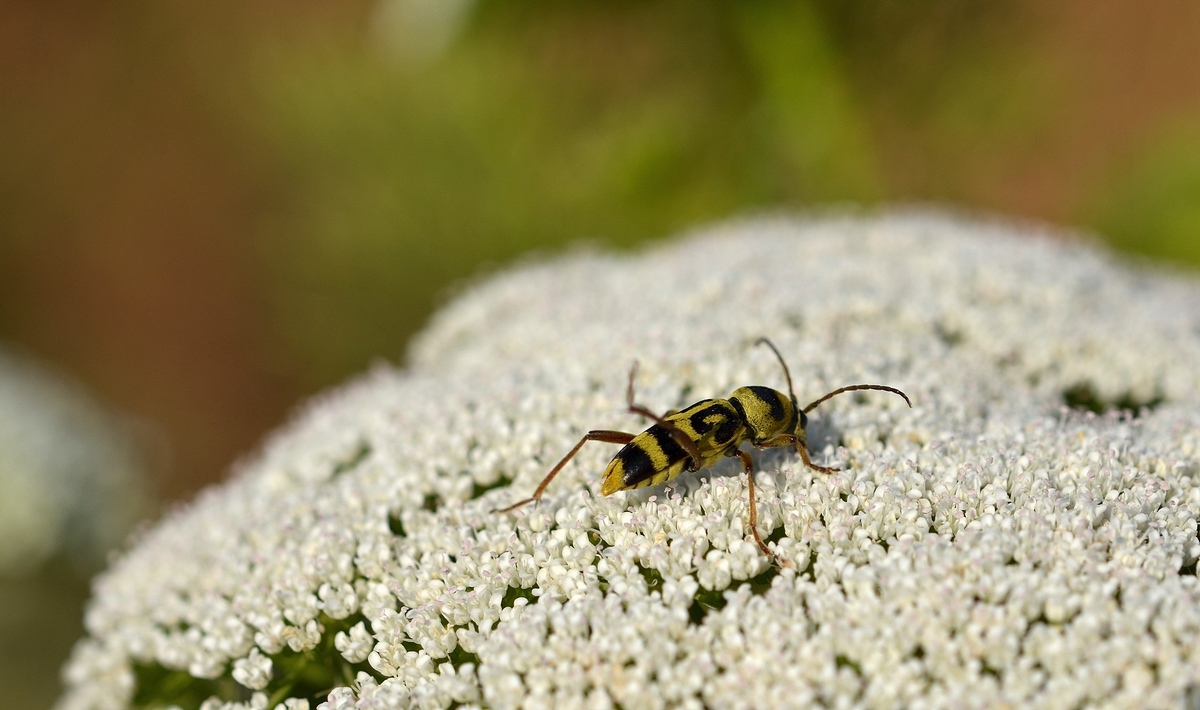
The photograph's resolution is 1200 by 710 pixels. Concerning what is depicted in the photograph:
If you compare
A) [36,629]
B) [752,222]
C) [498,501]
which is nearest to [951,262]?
[752,222]

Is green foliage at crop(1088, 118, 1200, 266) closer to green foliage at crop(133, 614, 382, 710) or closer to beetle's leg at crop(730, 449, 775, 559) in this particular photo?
beetle's leg at crop(730, 449, 775, 559)

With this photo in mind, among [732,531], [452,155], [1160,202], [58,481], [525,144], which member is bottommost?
[732,531]

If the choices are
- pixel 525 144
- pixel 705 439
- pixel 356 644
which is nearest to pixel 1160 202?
pixel 525 144

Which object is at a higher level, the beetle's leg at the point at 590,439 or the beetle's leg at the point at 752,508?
the beetle's leg at the point at 590,439

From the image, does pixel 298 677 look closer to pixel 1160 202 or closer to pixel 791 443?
pixel 791 443

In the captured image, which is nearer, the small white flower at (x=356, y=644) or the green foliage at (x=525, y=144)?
the small white flower at (x=356, y=644)

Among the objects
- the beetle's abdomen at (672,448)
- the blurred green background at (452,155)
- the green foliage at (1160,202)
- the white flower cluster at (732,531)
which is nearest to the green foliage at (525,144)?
the blurred green background at (452,155)

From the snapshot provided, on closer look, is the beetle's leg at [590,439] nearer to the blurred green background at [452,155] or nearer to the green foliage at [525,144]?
the blurred green background at [452,155]
